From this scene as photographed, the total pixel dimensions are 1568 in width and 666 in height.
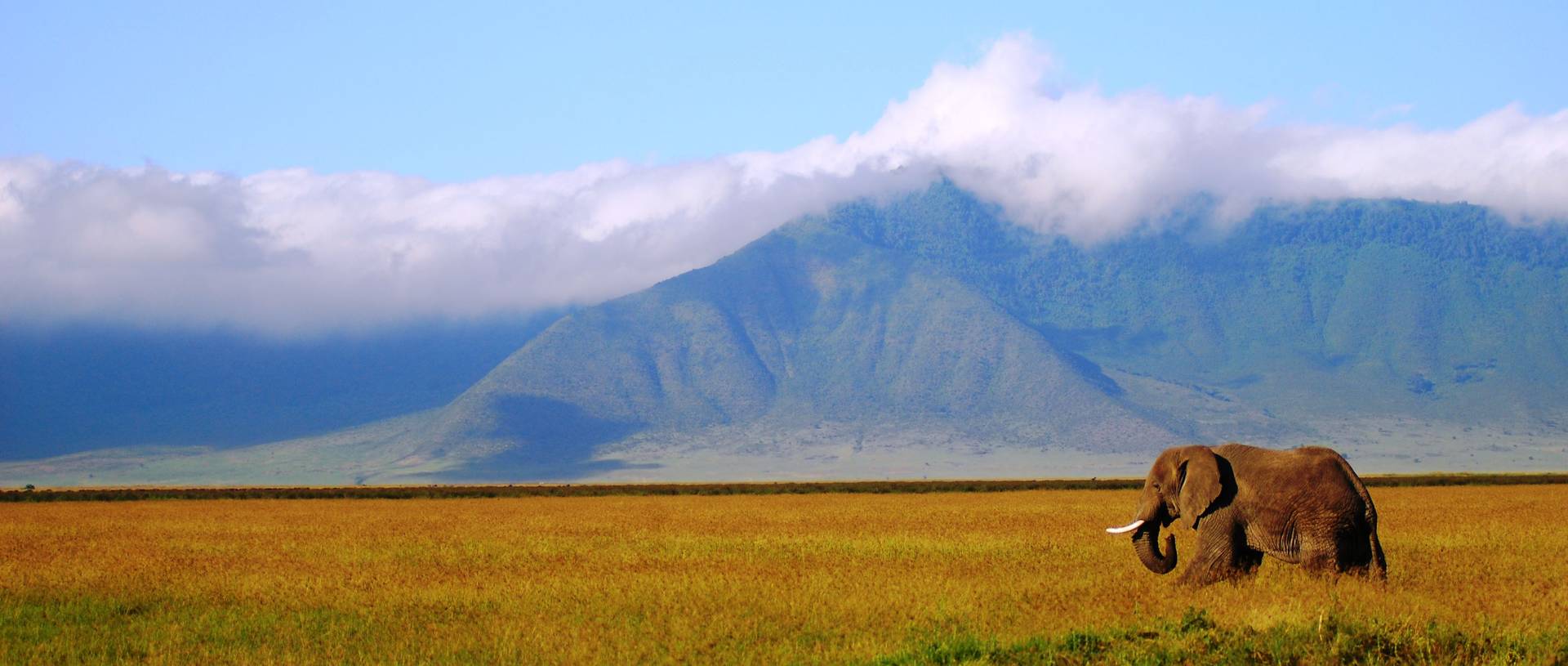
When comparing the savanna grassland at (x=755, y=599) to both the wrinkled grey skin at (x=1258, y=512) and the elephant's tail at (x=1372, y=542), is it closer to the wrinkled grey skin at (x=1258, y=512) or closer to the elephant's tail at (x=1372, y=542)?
the wrinkled grey skin at (x=1258, y=512)

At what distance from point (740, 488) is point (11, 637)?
74103 millimetres

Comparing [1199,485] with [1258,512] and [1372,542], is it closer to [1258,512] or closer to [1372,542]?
[1258,512]

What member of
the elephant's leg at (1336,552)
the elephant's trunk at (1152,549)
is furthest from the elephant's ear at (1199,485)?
the elephant's leg at (1336,552)

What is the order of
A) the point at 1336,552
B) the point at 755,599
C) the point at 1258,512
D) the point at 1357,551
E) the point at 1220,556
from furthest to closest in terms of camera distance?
the point at 755,599 → the point at 1220,556 → the point at 1258,512 → the point at 1357,551 → the point at 1336,552

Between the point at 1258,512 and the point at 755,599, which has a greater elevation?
the point at 1258,512

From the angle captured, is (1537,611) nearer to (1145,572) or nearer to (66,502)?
(1145,572)

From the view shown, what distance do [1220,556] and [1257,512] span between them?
3.04 feet

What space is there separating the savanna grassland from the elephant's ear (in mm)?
1298

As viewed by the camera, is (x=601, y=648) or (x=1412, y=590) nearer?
(x=601, y=648)

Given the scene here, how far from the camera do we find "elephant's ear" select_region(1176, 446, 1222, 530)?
23922 millimetres

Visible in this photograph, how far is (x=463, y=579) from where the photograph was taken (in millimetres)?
28734

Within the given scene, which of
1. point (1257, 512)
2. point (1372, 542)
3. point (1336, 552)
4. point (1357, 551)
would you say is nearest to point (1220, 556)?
point (1257, 512)

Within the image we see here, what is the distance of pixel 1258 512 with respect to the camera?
23.5 m

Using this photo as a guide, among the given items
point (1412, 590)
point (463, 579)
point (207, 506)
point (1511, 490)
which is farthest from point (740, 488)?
point (1412, 590)
